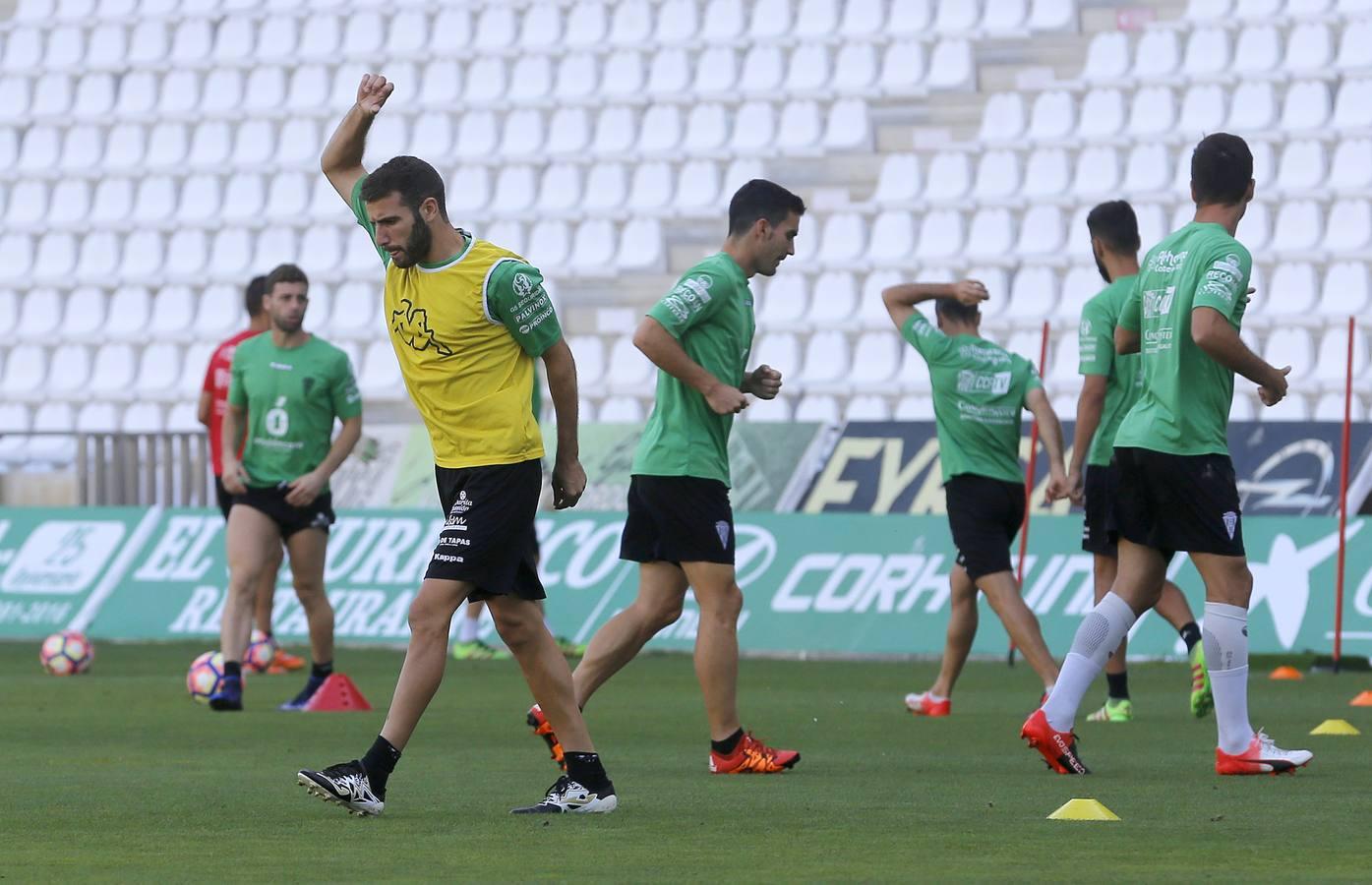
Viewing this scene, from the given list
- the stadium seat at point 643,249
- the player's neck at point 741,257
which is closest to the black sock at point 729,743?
the player's neck at point 741,257

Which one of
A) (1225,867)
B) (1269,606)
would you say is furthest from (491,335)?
(1269,606)

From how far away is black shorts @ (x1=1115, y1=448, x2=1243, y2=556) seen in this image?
24.2ft

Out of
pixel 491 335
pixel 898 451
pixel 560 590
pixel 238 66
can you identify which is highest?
pixel 238 66

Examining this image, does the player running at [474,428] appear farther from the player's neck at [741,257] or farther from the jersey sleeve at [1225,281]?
the jersey sleeve at [1225,281]

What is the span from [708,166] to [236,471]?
40.7ft

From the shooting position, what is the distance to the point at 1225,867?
510cm

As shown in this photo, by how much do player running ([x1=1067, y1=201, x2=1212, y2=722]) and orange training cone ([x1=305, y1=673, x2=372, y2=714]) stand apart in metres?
3.43

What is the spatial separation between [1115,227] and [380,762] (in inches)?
175

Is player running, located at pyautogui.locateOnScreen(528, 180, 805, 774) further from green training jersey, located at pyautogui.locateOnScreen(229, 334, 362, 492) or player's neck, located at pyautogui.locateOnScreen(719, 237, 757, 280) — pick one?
green training jersey, located at pyautogui.locateOnScreen(229, 334, 362, 492)

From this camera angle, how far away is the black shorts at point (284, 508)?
36.6 ft

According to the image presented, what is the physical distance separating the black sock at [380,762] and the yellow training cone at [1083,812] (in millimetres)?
1771

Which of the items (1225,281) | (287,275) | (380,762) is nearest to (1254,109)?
(287,275)

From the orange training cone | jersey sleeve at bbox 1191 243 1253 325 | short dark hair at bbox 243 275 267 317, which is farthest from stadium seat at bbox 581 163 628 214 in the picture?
jersey sleeve at bbox 1191 243 1253 325

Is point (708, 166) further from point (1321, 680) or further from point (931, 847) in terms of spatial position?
point (931, 847)
